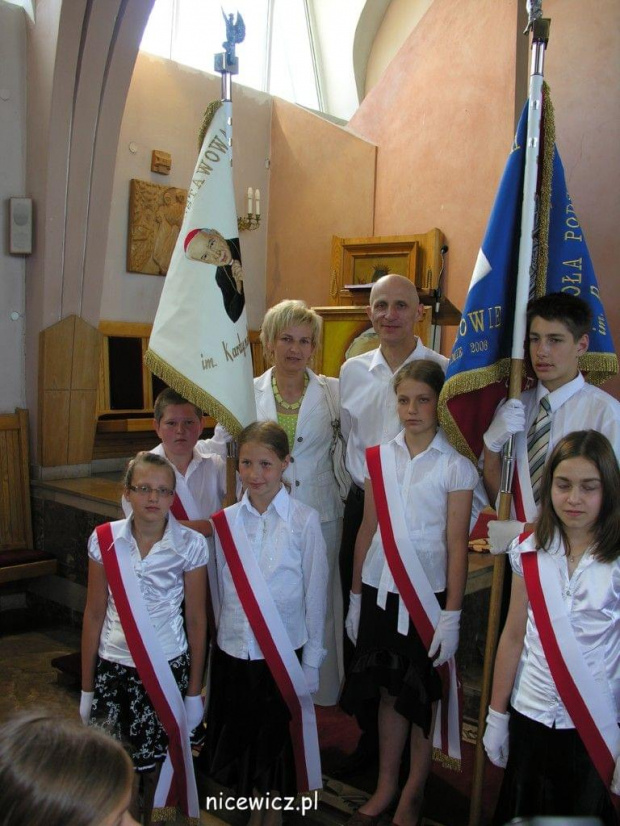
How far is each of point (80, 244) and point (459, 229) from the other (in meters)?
2.71

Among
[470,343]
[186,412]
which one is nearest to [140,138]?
[186,412]

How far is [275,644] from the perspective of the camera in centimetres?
224

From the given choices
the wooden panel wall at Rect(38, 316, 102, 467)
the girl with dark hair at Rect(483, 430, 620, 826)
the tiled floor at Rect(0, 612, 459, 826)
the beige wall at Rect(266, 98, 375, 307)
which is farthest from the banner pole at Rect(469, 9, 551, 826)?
the beige wall at Rect(266, 98, 375, 307)

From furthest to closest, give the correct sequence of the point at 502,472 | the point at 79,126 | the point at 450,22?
1. the point at 450,22
2. the point at 79,126
3. the point at 502,472

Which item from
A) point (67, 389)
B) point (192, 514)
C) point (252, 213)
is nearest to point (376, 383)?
point (192, 514)

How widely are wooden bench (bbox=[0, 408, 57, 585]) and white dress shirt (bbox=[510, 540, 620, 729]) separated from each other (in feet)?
11.9

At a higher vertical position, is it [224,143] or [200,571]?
[224,143]

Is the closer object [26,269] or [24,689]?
[24,689]

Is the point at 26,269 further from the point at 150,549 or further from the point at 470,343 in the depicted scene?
the point at 470,343

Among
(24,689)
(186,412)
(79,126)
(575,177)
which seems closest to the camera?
(186,412)

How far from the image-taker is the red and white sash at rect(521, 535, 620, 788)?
1742 mm

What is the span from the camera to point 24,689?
3732 millimetres

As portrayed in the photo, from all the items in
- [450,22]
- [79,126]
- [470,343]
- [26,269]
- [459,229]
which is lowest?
[470,343]

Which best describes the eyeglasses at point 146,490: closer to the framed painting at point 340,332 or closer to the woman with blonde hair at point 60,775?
the woman with blonde hair at point 60,775
